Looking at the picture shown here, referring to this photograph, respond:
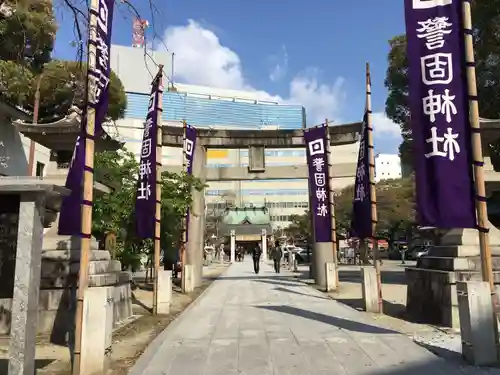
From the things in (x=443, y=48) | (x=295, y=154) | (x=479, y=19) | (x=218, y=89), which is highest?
(x=218, y=89)

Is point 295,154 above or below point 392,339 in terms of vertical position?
above

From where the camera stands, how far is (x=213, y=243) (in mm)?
62750

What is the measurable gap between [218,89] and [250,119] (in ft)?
67.7

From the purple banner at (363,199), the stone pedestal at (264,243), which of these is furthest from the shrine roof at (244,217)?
the purple banner at (363,199)

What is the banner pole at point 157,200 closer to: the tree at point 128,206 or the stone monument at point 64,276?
the stone monument at point 64,276

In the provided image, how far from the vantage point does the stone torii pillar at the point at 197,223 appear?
709 inches

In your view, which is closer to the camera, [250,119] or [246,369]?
[246,369]

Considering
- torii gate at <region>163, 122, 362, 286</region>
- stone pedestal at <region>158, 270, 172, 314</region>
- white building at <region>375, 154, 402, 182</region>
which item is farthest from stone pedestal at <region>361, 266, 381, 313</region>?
white building at <region>375, 154, 402, 182</region>

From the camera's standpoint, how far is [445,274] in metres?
8.34

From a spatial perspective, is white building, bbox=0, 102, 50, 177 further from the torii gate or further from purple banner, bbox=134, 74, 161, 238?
purple banner, bbox=134, 74, 161, 238

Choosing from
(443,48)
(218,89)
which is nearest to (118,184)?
(443,48)

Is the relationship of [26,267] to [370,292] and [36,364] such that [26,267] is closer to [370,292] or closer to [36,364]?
[36,364]

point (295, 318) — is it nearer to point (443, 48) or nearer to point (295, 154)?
point (443, 48)

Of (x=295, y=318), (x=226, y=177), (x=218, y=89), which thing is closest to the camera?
(x=295, y=318)
